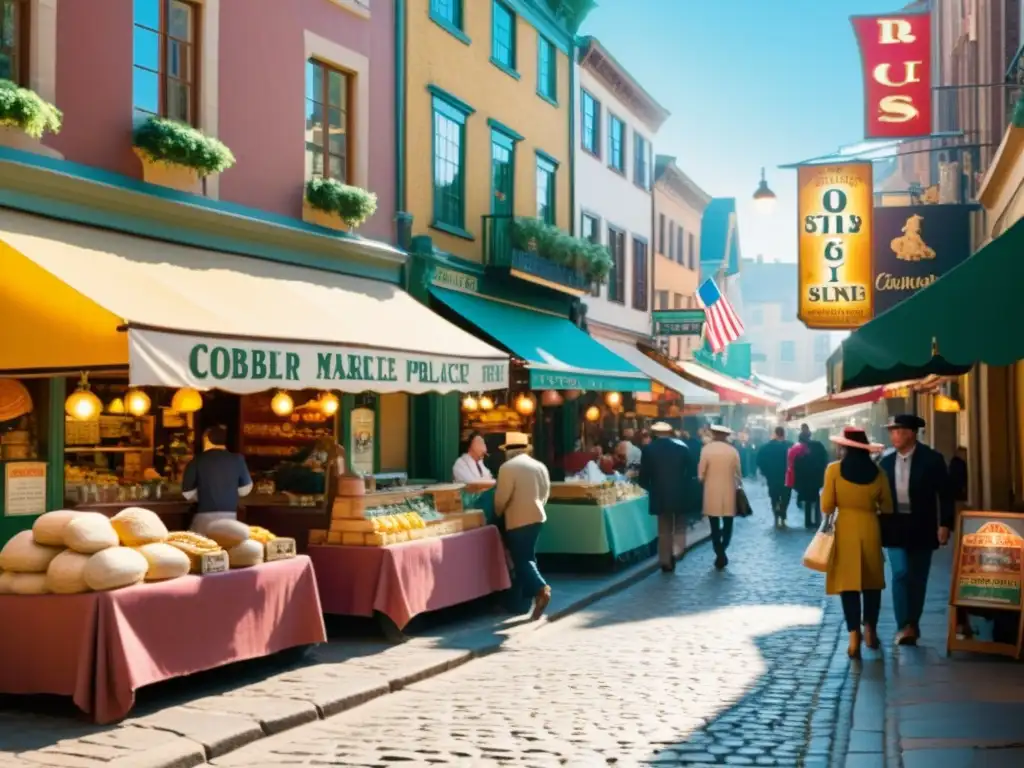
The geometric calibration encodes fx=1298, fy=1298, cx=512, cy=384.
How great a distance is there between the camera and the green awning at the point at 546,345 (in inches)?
743

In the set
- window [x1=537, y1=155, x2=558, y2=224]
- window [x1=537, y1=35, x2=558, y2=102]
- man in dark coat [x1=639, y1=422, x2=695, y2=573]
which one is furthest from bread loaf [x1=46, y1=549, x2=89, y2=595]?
window [x1=537, y1=35, x2=558, y2=102]

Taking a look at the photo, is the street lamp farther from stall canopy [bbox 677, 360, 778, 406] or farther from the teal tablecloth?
stall canopy [bbox 677, 360, 778, 406]

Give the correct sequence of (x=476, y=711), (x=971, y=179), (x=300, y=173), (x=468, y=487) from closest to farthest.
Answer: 1. (x=476, y=711)
2. (x=468, y=487)
3. (x=300, y=173)
4. (x=971, y=179)

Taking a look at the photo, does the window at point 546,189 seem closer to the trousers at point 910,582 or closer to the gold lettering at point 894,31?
the gold lettering at point 894,31

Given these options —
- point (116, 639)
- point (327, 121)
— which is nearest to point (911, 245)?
point (327, 121)

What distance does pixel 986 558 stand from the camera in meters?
10.2

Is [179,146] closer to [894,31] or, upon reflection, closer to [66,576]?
[66,576]

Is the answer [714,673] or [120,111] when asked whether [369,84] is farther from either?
[714,673]

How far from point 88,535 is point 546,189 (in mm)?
17562

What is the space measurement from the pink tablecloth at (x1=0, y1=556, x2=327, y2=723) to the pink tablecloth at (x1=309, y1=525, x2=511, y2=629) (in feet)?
7.12

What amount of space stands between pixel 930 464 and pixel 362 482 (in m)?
4.88

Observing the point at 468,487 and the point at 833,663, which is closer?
the point at 833,663

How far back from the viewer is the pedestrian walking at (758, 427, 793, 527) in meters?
25.4

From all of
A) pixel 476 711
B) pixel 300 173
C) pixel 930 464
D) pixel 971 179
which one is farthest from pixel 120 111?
pixel 971 179
